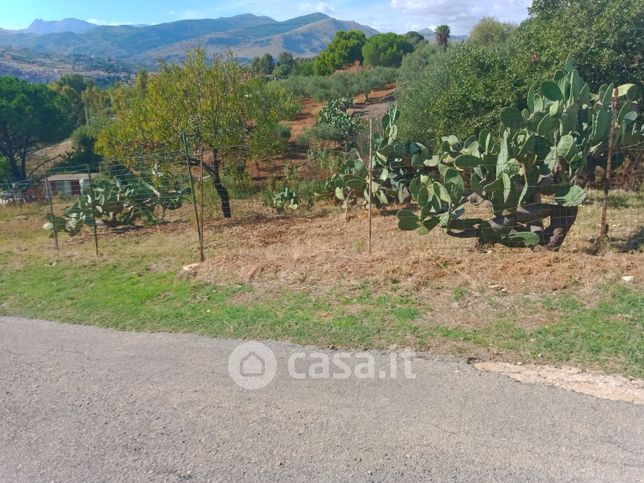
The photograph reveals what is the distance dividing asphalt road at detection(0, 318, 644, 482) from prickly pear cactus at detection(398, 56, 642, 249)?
3637 mm

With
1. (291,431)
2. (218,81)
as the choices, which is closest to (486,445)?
(291,431)

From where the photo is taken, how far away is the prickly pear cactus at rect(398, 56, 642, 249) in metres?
7.35

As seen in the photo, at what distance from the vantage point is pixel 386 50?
53.3 m

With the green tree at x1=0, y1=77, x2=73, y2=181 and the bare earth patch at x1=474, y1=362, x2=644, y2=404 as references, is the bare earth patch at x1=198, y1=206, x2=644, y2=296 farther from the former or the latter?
the green tree at x1=0, y1=77, x2=73, y2=181

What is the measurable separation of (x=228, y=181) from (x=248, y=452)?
14.3m

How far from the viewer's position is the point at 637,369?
432 centimetres

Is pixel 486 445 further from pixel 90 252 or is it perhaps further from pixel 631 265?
pixel 90 252

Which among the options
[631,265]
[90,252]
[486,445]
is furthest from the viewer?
[90,252]

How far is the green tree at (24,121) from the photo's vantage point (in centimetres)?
2912

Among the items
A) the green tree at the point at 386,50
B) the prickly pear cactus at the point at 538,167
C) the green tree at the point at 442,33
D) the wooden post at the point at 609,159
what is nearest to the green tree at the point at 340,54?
the green tree at the point at 386,50

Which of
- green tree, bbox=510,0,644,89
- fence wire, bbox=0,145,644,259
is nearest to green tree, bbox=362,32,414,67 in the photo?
green tree, bbox=510,0,644,89

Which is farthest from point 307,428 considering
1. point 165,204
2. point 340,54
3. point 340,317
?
point 340,54

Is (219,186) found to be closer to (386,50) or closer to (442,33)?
(442,33)

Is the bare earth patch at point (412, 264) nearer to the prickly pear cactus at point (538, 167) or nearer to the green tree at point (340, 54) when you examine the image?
the prickly pear cactus at point (538, 167)
